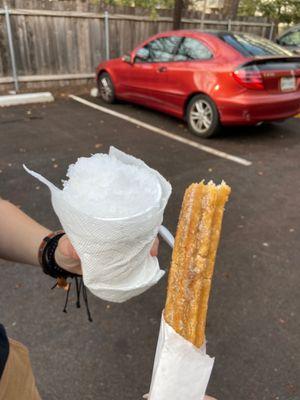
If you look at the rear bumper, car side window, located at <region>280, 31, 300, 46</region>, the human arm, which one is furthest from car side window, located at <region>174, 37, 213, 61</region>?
the human arm

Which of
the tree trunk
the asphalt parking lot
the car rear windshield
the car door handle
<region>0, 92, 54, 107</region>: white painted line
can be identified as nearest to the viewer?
the asphalt parking lot

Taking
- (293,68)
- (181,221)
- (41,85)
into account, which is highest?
(181,221)

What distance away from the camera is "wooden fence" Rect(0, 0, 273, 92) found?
30.8ft

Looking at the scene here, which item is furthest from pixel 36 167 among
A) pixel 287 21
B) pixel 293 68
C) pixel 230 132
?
pixel 287 21

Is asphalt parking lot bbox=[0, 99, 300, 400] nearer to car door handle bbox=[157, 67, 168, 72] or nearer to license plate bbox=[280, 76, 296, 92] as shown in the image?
license plate bbox=[280, 76, 296, 92]

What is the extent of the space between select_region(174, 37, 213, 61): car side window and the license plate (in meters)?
1.22

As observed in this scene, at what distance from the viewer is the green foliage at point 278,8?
18562 mm

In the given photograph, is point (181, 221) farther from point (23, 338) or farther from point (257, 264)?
point (257, 264)

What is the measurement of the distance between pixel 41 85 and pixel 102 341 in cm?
888

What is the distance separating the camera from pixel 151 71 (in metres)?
7.35

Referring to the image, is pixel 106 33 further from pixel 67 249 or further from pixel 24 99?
pixel 67 249

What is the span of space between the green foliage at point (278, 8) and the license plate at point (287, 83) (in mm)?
13677

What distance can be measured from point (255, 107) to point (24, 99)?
518 centimetres

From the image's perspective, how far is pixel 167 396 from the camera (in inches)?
39.9
